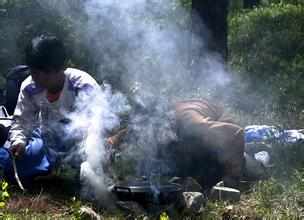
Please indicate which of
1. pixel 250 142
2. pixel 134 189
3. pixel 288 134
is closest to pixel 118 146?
pixel 134 189

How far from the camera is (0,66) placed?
9531 millimetres

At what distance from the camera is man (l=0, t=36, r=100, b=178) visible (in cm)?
551

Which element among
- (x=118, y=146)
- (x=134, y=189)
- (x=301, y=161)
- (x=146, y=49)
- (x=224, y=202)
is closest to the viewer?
(x=134, y=189)

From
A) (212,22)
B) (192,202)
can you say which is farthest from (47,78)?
(212,22)

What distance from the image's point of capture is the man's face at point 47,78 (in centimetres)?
556

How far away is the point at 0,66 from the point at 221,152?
5.06 metres

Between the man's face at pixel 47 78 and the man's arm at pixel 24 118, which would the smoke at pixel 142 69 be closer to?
the man's face at pixel 47 78

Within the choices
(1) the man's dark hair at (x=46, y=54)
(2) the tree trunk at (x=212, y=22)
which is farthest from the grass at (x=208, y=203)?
(2) the tree trunk at (x=212, y=22)

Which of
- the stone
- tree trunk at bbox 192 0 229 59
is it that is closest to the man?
the stone

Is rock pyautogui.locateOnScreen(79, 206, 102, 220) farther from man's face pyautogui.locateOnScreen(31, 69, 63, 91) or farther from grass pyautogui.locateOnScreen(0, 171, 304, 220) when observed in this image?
man's face pyautogui.locateOnScreen(31, 69, 63, 91)

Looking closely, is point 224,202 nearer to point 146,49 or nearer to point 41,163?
point 41,163

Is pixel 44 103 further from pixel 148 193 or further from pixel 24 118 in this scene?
pixel 148 193

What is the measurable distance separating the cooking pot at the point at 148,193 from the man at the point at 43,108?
3.47ft

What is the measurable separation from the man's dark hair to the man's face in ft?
0.14
